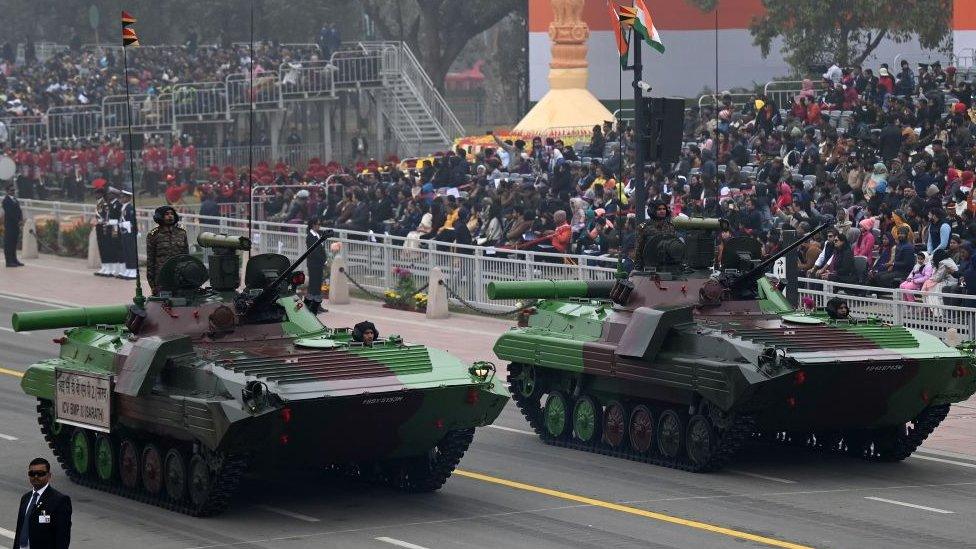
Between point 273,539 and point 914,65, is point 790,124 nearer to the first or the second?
point 914,65

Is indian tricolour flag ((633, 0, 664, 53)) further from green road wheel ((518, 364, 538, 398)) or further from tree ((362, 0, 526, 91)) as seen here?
tree ((362, 0, 526, 91))

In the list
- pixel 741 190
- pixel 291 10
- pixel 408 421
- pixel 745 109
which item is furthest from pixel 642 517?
pixel 291 10

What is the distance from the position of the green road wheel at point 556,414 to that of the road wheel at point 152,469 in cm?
588

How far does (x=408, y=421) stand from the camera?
1931 cm

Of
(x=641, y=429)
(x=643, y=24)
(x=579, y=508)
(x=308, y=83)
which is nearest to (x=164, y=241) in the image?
(x=579, y=508)

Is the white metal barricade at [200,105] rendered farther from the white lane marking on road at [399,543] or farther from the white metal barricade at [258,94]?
the white lane marking on road at [399,543]

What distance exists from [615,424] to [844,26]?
3008cm

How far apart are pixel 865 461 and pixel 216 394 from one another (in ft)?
26.3

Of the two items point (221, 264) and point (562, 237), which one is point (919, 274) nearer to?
point (562, 237)

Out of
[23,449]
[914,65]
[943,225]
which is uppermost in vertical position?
[914,65]

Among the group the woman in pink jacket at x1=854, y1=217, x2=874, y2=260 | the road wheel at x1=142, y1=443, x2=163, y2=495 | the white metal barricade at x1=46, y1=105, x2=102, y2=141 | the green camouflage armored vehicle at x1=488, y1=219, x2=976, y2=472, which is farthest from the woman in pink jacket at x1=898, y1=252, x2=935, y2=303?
the white metal barricade at x1=46, y1=105, x2=102, y2=141

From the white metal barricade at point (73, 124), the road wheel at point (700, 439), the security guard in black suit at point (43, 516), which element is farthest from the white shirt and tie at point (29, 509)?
the white metal barricade at point (73, 124)

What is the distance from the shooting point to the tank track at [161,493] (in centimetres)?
1891

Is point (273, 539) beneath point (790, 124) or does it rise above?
beneath
